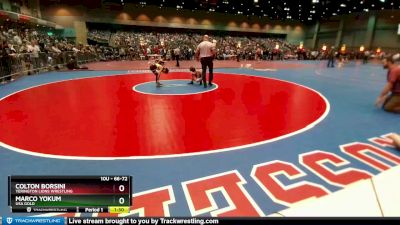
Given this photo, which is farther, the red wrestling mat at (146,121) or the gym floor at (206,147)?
the red wrestling mat at (146,121)

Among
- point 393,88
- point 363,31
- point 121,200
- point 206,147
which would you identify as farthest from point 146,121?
point 363,31

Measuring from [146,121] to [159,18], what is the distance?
3785cm

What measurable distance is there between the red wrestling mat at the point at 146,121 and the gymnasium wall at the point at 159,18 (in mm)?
31038

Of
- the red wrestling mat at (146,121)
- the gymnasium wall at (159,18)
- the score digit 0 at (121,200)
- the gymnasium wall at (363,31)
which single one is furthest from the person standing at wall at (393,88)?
the gymnasium wall at (363,31)

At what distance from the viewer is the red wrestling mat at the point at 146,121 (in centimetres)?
394

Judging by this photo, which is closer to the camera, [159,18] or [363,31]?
[159,18]

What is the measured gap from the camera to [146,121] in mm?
5094

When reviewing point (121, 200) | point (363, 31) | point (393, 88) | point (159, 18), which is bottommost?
point (121, 200)

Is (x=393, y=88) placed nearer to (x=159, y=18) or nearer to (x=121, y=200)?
(x=121, y=200)

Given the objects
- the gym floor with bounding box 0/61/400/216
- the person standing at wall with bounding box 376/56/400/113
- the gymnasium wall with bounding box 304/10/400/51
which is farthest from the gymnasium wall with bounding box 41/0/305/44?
the person standing at wall with bounding box 376/56/400/113

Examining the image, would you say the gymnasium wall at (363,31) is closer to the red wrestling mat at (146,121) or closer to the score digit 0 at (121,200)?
the red wrestling mat at (146,121)

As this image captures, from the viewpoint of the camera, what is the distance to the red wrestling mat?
394 centimetres

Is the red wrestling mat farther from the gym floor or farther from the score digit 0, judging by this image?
the score digit 0

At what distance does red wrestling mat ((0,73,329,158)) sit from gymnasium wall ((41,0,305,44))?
31038 mm
